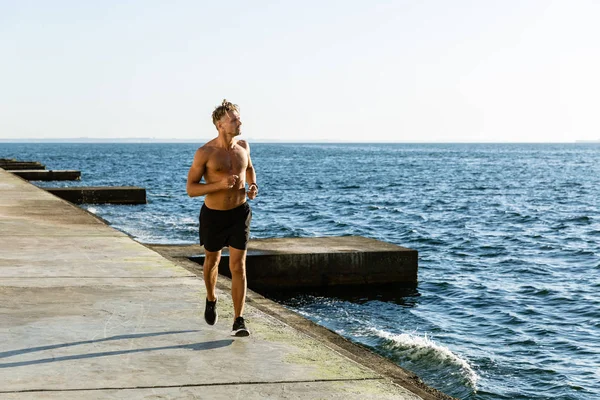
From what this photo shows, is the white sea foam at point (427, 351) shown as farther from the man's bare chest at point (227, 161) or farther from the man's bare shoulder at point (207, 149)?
the man's bare shoulder at point (207, 149)

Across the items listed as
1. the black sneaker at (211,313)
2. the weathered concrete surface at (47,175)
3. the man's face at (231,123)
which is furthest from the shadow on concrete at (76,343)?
the weathered concrete surface at (47,175)

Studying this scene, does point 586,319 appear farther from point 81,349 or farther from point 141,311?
point 81,349

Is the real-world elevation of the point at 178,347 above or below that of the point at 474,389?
above

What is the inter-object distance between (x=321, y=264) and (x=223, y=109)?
7549 mm

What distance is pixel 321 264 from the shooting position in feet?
44.8

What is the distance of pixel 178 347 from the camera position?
20.7 ft

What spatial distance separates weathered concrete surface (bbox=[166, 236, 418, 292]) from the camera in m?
13.2

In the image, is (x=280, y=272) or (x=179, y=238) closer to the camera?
(x=280, y=272)

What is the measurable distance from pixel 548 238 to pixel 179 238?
39.2 feet

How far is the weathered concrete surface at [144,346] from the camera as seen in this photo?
534 cm

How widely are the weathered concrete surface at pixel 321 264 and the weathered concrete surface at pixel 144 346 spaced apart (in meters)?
3.25

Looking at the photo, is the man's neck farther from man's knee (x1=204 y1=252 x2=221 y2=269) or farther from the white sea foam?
the white sea foam

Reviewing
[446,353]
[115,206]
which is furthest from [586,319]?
[115,206]

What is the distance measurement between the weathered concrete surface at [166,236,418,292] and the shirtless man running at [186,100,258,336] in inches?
245
